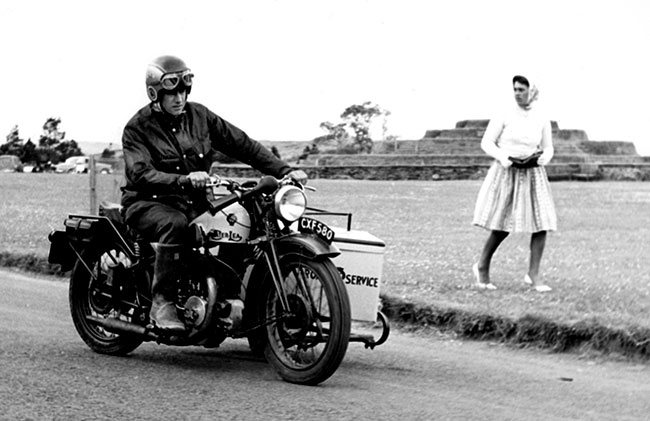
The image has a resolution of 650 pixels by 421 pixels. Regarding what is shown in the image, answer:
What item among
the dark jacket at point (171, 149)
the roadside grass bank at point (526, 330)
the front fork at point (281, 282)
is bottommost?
the roadside grass bank at point (526, 330)

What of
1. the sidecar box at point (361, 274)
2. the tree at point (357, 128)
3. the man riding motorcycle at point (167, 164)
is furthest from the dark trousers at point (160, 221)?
the tree at point (357, 128)

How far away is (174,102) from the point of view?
23.7 feet

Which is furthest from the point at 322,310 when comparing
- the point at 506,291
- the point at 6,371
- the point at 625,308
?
the point at 506,291

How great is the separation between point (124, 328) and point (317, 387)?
144 centimetres

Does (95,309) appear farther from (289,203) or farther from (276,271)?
(289,203)

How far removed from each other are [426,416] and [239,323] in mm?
1457

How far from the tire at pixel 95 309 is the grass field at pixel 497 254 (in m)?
2.70

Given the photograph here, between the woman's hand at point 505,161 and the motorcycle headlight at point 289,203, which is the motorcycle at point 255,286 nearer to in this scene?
the motorcycle headlight at point 289,203

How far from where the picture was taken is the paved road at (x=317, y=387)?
19.6 feet

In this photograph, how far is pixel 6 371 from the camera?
685cm

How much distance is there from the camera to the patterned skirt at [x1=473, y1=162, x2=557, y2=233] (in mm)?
10625

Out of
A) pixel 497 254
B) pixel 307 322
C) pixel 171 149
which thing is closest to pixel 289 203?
pixel 307 322

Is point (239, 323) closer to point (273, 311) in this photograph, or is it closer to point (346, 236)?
point (273, 311)

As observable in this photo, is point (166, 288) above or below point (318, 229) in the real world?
below
